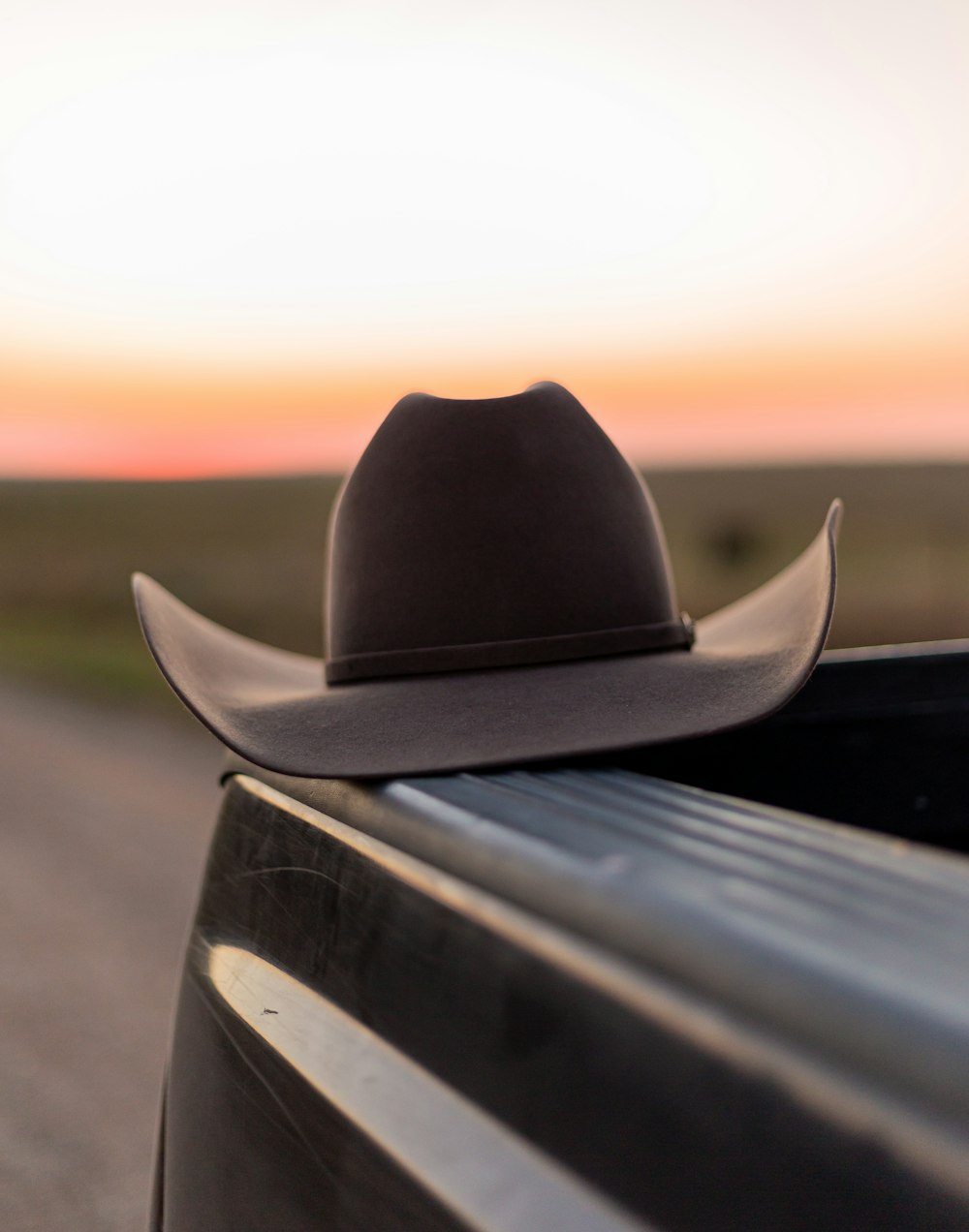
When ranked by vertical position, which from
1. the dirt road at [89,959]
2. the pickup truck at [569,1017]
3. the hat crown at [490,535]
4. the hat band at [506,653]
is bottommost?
the dirt road at [89,959]

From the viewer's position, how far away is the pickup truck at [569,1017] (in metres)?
0.58

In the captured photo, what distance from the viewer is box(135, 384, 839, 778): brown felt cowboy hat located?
1.45 metres

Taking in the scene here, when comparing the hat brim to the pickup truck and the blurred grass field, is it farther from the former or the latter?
the blurred grass field

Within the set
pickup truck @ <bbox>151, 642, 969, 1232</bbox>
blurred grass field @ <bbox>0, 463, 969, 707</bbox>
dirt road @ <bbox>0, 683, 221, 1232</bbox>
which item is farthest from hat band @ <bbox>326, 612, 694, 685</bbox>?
blurred grass field @ <bbox>0, 463, 969, 707</bbox>

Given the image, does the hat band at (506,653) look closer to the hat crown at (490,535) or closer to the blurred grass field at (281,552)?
the hat crown at (490,535)

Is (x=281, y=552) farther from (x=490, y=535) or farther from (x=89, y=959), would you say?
(x=490, y=535)

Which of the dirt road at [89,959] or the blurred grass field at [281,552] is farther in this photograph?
the blurred grass field at [281,552]

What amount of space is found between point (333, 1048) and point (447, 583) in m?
0.82

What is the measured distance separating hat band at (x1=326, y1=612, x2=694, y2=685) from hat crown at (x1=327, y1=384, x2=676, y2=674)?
34 millimetres

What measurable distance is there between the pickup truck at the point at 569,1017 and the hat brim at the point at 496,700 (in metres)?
0.06

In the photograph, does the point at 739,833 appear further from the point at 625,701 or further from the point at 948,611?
the point at 948,611

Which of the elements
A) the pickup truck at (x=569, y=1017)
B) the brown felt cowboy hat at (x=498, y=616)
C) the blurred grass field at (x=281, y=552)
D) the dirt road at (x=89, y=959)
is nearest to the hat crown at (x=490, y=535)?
the brown felt cowboy hat at (x=498, y=616)

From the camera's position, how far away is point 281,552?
41500mm

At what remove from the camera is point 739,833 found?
0.86m
